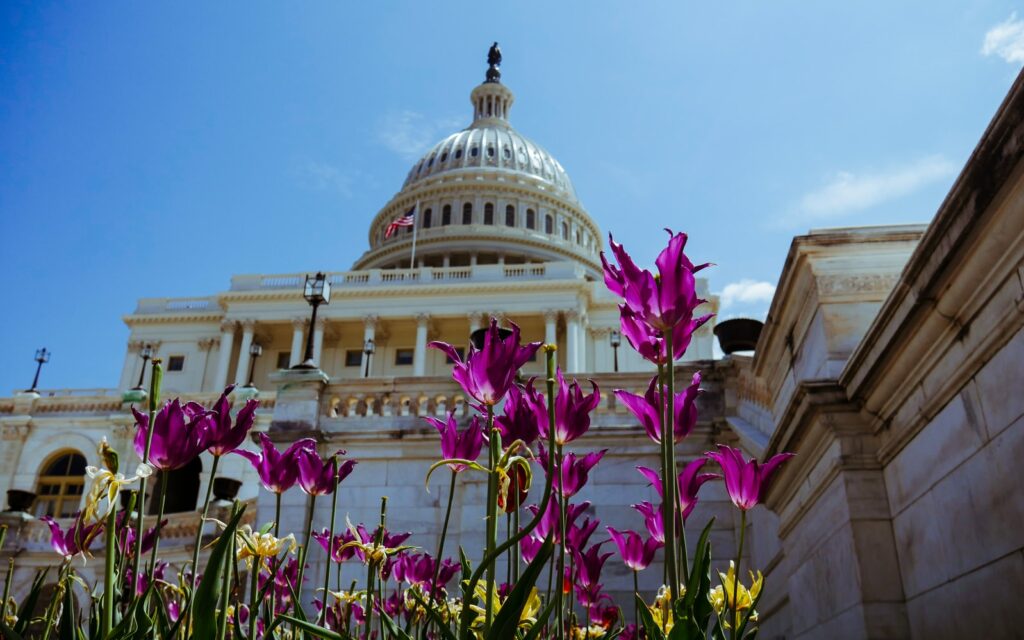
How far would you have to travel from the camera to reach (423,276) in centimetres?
6856

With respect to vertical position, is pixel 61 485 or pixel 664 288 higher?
pixel 61 485

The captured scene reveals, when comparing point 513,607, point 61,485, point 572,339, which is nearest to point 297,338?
point 572,339

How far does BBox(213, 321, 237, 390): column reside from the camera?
6594cm

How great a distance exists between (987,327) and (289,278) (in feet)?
228

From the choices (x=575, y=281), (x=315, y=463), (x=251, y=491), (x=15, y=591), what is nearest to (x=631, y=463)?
(x=315, y=463)

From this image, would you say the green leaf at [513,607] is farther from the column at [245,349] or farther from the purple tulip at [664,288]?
the column at [245,349]

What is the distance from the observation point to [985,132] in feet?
12.1

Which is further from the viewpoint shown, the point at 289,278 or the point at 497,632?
the point at 289,278

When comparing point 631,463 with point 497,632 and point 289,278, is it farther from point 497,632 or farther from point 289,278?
point 289,278

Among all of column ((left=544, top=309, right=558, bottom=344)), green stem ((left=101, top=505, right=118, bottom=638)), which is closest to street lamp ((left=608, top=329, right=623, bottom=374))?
green stem ((left=101, top=505, right=118, bottom=638))

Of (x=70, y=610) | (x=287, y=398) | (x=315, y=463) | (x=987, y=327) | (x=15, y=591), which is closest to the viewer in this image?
(x=70, y=610)

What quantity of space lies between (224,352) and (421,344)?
16.2 m

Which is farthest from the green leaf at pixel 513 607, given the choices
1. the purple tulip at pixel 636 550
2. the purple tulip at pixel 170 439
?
the purple tulip at pixel 636 550

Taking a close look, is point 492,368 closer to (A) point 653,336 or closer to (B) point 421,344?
(A) point 653,336
